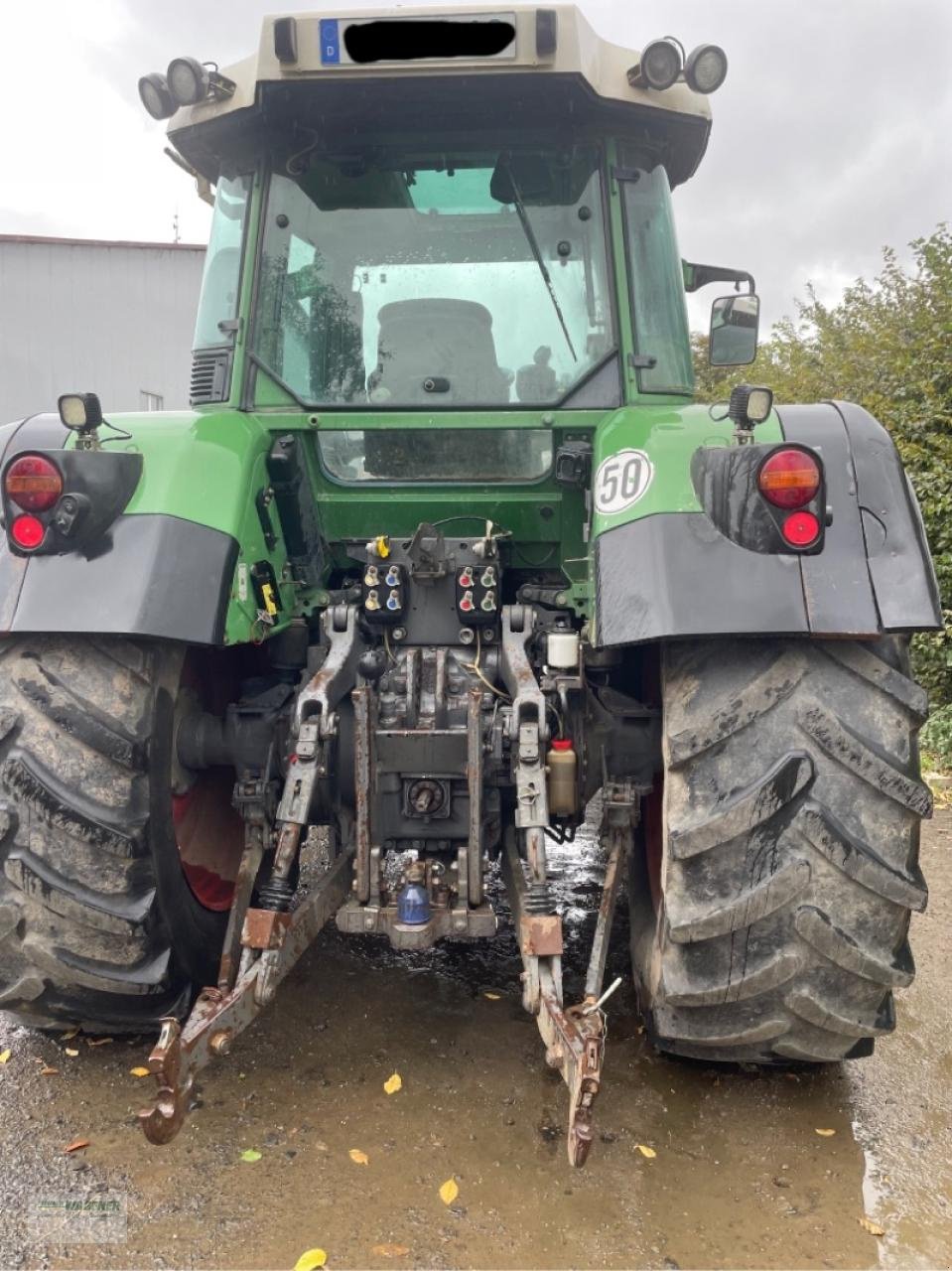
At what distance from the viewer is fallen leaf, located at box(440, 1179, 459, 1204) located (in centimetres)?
235

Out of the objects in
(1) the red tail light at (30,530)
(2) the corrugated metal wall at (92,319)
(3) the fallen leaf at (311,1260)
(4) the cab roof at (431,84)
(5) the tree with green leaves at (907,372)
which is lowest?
(3) the fallen leaf at (311,1260)

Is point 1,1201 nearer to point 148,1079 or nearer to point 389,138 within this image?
point 148,1079

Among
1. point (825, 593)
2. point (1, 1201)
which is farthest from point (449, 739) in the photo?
point (1, 1201)

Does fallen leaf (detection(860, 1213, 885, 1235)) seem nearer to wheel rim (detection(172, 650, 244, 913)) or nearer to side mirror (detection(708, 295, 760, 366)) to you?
wheel rim (detection(172, 650, 244, 913))

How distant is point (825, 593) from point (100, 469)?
72.3 inches

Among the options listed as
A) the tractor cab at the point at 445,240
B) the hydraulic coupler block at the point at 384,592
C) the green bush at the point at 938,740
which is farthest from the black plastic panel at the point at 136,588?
the green bush at the point at 938,740

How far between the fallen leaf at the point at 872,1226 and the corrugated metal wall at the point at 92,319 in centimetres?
2031

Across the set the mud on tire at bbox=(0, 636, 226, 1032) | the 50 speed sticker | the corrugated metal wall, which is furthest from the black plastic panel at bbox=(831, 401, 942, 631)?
the corrugated metal wall

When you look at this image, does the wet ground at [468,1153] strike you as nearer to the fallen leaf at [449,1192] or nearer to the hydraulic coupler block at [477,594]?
the fallen leaf at [449,1192]

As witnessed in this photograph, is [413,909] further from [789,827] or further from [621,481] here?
[621,481]

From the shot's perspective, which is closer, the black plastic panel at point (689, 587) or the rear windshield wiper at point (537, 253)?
the black plastic panel at point (689, 587)

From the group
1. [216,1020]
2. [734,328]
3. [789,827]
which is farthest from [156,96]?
[789,827]

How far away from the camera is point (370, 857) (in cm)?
269

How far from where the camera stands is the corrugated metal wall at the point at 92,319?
20.1 m
